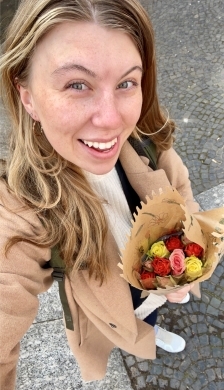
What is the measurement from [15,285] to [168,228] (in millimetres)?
736

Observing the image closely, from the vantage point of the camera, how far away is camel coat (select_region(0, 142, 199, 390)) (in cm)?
148

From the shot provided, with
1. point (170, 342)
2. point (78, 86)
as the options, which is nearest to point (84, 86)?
point (78, 86)

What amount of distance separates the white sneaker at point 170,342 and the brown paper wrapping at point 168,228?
4.14 feet

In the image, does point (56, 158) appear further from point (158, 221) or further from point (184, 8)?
point (184, 8)

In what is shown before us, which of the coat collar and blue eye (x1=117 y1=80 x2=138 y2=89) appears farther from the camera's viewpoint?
the coat collar

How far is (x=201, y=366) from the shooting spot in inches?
108

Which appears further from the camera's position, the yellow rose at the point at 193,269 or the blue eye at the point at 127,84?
the yellow rose at the point at 193,269

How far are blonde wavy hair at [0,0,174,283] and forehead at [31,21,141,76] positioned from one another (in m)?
0.10

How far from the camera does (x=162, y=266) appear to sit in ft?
5.60

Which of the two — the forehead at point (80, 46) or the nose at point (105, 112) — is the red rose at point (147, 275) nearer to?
the nose at point (105, 112)

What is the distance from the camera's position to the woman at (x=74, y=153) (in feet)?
4.33

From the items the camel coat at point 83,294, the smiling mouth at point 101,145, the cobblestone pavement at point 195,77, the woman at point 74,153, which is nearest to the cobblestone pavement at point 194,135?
the cobblestone pavement at point 195,77

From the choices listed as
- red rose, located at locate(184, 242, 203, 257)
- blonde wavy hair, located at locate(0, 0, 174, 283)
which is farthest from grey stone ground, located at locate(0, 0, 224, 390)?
red rose, located at locate(184, 242, 203, 257)

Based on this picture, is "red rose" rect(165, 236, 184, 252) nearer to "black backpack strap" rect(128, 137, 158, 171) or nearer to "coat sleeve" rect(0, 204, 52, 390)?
"black backpack strap" rect(128, 137, 158, 171)
